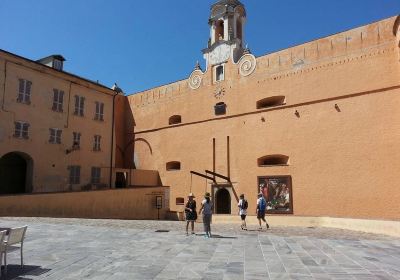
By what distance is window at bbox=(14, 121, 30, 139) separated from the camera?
17.6 m

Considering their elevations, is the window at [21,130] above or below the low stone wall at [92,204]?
above

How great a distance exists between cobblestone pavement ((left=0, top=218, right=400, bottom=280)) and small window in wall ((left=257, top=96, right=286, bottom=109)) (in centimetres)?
1143

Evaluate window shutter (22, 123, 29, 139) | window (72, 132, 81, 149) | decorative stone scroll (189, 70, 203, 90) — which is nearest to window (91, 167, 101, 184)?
→ window (72, 132, 81, 149)

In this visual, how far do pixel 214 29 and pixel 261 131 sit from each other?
27.8ft

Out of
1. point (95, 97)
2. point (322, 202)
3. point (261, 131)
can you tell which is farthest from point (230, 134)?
point (95, 97)

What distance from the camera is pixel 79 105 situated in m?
21.4

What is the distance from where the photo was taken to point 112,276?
17.5 ft

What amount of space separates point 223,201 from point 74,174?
905 centimetres

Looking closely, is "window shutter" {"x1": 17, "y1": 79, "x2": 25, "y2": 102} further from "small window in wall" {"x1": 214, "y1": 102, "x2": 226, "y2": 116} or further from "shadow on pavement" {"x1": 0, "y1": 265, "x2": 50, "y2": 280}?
"shadow on pavement" {"x1": 0, "y1": 265, "x2": 50, "y2": 280}

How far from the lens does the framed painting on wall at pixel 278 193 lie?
1781 centimetres

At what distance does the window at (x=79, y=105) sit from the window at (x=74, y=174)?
10.9 ft

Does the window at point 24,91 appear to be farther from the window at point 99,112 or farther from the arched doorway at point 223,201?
the arched doorway at point 223,201

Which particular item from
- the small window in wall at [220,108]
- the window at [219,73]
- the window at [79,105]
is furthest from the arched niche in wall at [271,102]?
the window at [79,105]

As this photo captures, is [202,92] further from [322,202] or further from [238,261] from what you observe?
[238,261]
